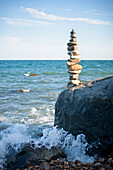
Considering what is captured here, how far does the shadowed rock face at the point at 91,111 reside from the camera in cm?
466

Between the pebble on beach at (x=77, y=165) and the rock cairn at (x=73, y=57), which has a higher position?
the rock cairn at (x=73, y=57)

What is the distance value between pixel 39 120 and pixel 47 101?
380cm

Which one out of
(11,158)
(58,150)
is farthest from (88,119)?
(11,158)

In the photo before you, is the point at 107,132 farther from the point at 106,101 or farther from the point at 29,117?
the point at 29,117

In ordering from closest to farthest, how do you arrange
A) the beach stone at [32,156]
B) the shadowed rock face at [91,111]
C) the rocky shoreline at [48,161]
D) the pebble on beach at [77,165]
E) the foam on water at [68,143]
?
1. the pebble on beach at [77,165]
2. the rocky shoreline at [48,161]
3. the beach stone at [32,156]
4. the shadowed rock face at [91,111]
5. the foam on water at [68,143]

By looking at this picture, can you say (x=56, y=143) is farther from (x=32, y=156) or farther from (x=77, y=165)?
(x=77, y=165)

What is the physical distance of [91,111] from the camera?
486 centimetres

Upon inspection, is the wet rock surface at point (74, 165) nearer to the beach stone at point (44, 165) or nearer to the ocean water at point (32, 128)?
the beach stone at point (44, 165)

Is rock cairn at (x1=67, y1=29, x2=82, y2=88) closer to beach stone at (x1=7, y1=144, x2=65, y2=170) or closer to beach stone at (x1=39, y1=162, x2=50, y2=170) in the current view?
beach stone at (x1=7, y1=144, x2=65, y2=170)

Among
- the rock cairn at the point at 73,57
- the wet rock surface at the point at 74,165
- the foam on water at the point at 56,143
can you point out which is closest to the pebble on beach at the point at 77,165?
the wet rock surface at the point at 74,165

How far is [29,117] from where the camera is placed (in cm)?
959

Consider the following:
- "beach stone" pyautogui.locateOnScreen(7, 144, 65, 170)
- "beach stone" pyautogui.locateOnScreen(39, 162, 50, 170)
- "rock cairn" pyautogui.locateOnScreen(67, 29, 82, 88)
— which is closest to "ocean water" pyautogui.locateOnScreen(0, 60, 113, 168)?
"beach stone" pyautogui.locateOnScreen(7, 144, 65, 170)

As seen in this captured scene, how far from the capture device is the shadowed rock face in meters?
4.66

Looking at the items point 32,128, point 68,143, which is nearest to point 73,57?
point 32,128
